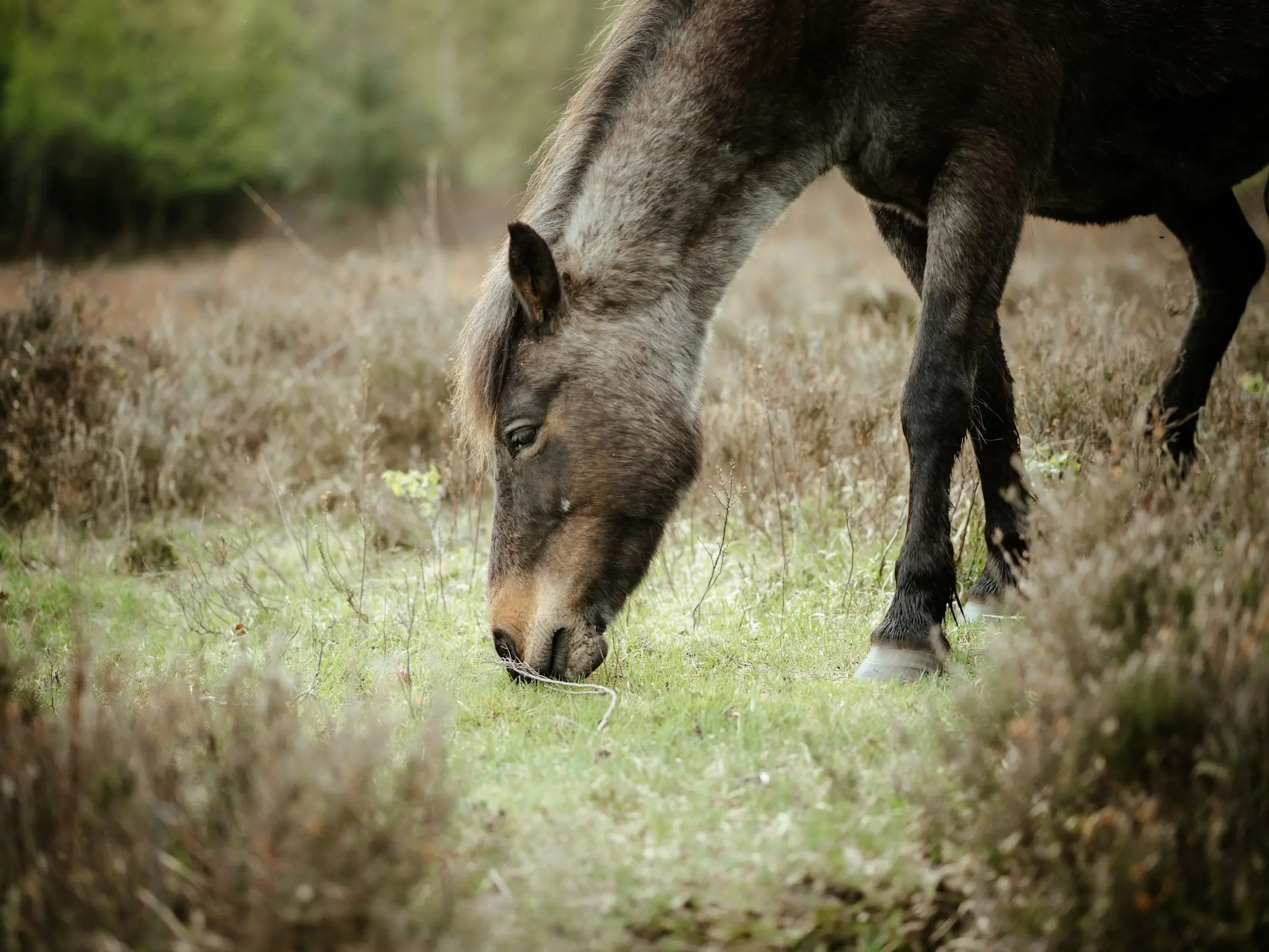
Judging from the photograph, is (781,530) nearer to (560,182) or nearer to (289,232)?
(560,182)

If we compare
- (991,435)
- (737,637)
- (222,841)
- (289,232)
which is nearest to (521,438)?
(737,637)

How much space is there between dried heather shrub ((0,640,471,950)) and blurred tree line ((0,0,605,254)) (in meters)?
19.5

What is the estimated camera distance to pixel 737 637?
3.84 meters

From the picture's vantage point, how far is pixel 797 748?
271 centimetres

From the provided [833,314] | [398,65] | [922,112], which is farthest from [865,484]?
[398,65]

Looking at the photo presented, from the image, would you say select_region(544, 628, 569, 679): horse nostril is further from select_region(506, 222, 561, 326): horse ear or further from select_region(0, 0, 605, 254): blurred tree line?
select_region(0, 0, 605, 254): blurred tree line

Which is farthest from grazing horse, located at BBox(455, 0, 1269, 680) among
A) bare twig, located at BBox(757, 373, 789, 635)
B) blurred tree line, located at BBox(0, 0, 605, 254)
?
blurred tree line, located at BBox(0, 0, 605, 254)

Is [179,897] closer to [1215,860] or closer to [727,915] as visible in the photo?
[727,915]

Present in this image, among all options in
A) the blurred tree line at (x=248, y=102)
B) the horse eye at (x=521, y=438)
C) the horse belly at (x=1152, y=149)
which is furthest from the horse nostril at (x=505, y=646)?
the blurred tree line at (x=248, y=102)

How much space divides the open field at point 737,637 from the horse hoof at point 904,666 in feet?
0.28

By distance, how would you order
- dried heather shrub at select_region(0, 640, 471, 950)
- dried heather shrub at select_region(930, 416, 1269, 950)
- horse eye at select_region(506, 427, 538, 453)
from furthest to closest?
1. horse eye at select_region(506, 427, 538, 453)
2. dried heather shrub at select_region(930, 416, 1269, 950)
3. dried heather shrub at select_region(0, 640, 471, 950)

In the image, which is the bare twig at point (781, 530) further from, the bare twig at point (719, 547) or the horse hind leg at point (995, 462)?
the horse hind leg at point (995, 462)

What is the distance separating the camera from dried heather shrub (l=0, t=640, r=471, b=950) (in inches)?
67.0

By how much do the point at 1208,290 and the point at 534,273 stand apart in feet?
9.58
